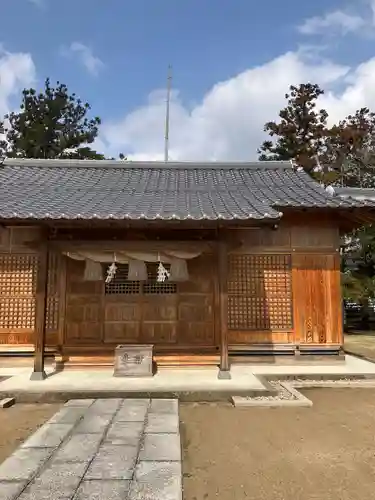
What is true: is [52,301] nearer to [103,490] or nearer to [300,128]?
[103,490]

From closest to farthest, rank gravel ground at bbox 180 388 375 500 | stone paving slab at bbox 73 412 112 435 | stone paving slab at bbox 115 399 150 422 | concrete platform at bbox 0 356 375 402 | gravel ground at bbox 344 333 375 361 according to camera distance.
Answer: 1. gravel ground at bbox 180 388 375 500
2. stone paving slab at bbox 73 412 112 435
3. stone paving slab at bbox 115 399 150 422
4. concrete platform at bbox 0 356 375 402
5. gravel ground at bbox 344 333 375 361

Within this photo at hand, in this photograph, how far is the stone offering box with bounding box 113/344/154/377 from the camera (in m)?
7.34

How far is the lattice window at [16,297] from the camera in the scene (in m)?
8.54

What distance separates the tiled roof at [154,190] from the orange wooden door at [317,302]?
1.55 meters

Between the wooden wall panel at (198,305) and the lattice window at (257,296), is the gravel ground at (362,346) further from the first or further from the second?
the wooden wall panel at (198,305)

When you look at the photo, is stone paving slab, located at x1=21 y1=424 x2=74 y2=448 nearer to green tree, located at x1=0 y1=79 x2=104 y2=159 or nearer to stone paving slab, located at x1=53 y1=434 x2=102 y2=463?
stone paving slab, located at x1=53 y1=434 x2=102 y2=463

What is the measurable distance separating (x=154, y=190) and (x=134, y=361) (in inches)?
179

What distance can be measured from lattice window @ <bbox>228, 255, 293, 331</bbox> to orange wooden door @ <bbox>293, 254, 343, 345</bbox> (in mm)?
227

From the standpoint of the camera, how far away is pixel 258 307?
28.7 feet

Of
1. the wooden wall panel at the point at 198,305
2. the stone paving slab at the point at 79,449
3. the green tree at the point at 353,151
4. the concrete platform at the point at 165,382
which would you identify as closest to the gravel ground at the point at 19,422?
the concrete platform at the point at 165,382

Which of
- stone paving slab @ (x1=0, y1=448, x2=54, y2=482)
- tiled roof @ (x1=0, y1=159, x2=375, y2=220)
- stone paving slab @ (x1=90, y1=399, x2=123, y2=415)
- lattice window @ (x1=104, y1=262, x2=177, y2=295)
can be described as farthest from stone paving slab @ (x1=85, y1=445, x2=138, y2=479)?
lattice window @ (x1=104, y1=262, x2=177, y2=295)

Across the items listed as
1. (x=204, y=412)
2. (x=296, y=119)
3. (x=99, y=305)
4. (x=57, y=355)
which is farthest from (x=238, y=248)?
(x=296, y=119)

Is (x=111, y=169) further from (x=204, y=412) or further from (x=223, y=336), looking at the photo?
(x=204, y=412)

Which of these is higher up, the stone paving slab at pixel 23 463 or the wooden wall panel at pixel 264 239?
the wooden wall panel at pixel 264 239
